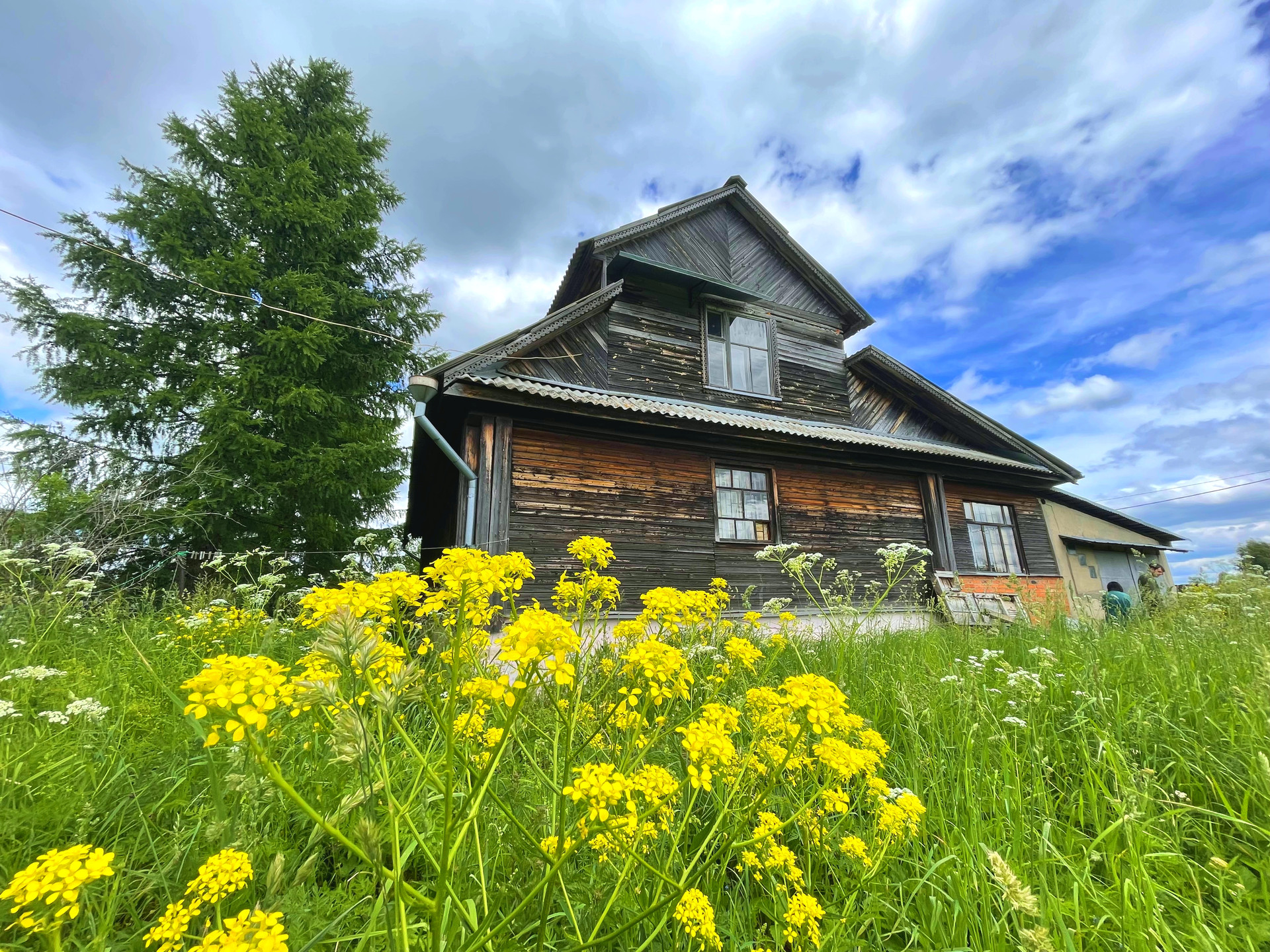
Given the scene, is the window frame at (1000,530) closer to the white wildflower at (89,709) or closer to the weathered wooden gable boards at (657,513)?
the weathered wooden gable boards at (657,513)

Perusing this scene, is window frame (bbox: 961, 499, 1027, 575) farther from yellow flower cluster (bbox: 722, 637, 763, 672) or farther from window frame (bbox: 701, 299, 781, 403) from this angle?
yellow flower cluster (bbox: 722, 637, 763, 672)

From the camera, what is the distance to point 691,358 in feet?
30.1

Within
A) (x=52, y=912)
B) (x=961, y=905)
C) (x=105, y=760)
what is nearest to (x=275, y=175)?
(x=105, y=760)

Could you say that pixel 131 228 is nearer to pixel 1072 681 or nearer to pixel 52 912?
pixel 52 912

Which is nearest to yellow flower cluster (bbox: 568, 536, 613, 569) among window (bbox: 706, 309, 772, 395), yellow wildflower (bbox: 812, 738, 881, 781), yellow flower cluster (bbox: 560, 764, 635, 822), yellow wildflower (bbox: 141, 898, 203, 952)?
yellow flower cluster (bbox: 560, 764, 635, 822)

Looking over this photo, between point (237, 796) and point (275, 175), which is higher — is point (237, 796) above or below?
below

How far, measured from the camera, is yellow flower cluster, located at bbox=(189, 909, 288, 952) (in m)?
0.75

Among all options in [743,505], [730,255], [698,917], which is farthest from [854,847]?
[730,255]

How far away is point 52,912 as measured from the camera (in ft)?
2.95

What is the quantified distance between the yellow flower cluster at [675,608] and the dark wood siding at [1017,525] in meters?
9.88

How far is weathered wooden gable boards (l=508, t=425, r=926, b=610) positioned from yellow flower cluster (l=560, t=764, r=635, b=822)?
17.5 feet

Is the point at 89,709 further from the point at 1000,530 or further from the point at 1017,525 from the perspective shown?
the point at 1017,525

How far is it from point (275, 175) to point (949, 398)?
16.4 meters

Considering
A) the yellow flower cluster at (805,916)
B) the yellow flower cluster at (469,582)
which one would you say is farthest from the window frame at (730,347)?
the yellow flower cluster at (805,916)
